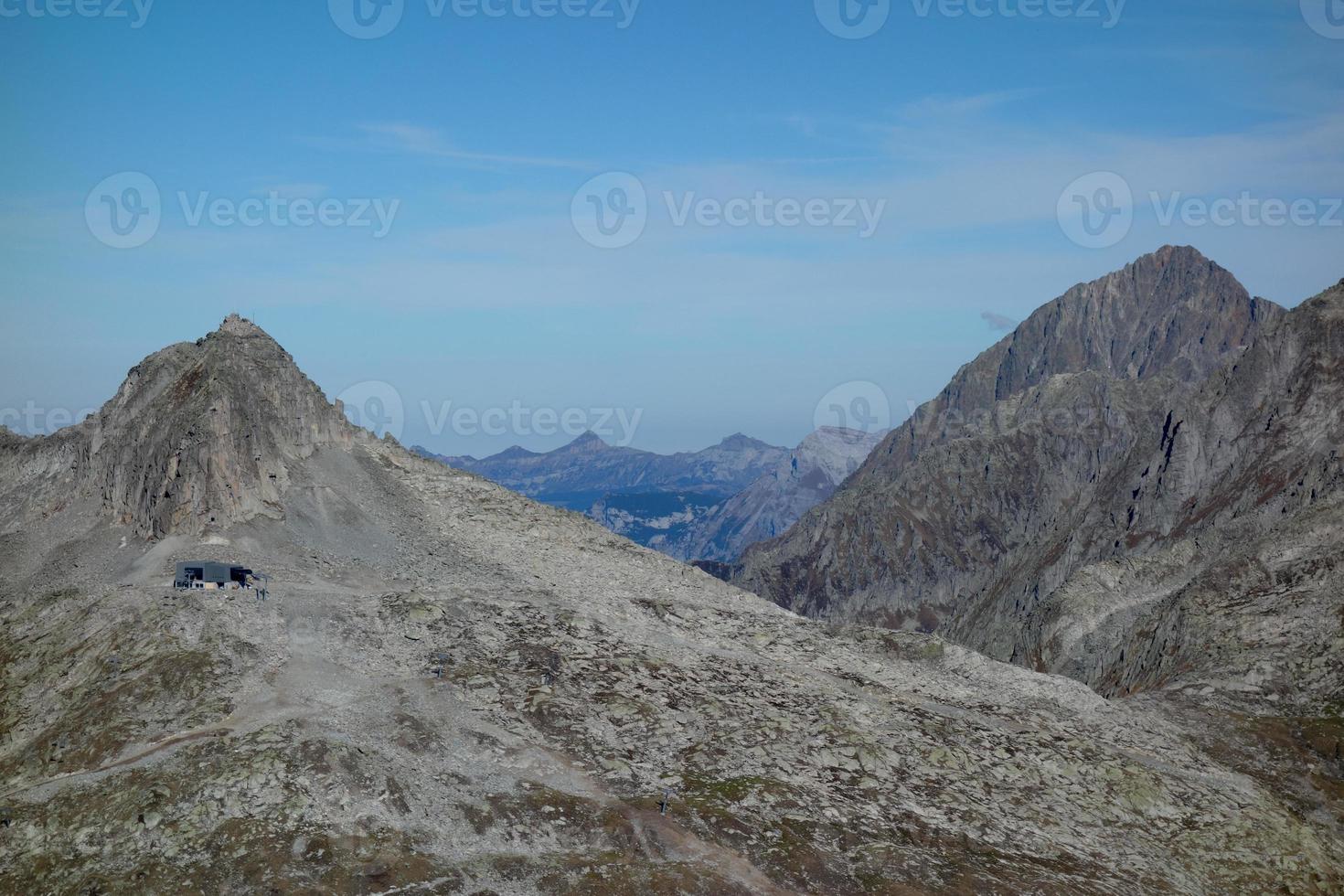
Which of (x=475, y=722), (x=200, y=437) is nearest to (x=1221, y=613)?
(x=475, y=722)

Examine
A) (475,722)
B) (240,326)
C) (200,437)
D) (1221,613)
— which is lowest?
(475,722)

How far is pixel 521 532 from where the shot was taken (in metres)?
84.4

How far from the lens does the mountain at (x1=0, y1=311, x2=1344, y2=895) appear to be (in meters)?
43.8

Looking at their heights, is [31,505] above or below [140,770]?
above

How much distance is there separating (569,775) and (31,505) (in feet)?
170

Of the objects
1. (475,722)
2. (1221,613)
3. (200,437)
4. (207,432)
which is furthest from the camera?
(1221,613)

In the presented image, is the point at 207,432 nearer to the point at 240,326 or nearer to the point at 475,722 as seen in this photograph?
the point at 240,326

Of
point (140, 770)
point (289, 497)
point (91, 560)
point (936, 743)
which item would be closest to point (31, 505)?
point (91, 560)

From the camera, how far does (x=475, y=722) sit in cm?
5319

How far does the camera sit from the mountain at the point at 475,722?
4375cm

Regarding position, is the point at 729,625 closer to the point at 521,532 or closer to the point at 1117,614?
the point at 521,532

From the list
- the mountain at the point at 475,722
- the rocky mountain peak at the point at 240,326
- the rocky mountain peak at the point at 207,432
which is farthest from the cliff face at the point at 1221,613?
the rocky mountain peak at the point at 240,326

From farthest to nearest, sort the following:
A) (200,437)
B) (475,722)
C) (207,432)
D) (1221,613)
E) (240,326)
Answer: (1221,613) → (240,326) → (207,432) → (200,437) → (475,722)

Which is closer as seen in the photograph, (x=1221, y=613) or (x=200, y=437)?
(x=200, y=437)
